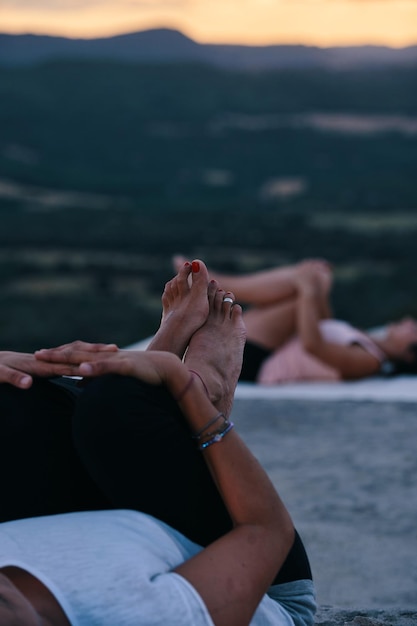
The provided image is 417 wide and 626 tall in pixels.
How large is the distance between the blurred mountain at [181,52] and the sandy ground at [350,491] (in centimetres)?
873

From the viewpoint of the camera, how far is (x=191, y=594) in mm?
1141

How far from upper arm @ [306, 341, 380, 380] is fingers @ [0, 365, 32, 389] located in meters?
2.97

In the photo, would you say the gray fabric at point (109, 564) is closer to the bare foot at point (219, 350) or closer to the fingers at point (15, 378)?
the fingers at point (15, 378)

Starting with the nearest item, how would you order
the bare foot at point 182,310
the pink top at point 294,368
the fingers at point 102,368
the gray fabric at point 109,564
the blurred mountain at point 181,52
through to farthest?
the gray fabric at point 109,564, the fingers at point 102,368, the bare foot at point 182,310, the pink top at point 294,368, the blurred mountain at point 181,52

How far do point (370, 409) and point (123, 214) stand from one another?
6888 millimetres

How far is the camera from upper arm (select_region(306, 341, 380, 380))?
4.18 meters

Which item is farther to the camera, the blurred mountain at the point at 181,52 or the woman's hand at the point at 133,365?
the blurred mountain at the point at 181,52

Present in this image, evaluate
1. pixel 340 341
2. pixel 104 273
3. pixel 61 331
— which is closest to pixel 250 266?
pixel 104 273

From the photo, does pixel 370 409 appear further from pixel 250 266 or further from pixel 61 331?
pixel 250 266

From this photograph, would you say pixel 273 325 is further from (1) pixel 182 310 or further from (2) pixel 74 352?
(2) pixel 74 352

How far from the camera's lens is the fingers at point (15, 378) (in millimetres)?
1283

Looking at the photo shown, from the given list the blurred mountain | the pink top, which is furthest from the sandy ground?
the blurred mountain

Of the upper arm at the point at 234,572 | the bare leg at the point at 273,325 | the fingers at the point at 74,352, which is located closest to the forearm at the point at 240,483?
the upper arm at the point at 234,572

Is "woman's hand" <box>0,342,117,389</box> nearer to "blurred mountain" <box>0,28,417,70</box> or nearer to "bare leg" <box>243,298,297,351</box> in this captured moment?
"bare leg" <box>243,298,297,351</box>
